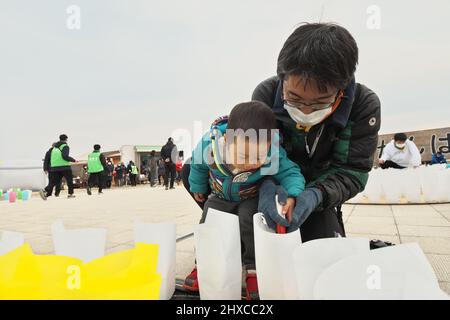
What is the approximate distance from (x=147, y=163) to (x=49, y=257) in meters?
18.1

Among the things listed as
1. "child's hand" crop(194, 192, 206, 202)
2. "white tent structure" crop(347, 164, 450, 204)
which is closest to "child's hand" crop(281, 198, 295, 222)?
"child's hand" crop(194, 192, 206, 202)

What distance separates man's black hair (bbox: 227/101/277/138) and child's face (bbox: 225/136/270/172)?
0.04 metres

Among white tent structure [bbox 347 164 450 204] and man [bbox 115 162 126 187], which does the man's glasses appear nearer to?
white tent structure [bbox 347 164 450 204]

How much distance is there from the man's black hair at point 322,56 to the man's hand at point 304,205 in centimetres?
32

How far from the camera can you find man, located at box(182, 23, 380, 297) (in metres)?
0.89

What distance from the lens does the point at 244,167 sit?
1.07m

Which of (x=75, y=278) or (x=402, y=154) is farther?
(x=402, y=154)

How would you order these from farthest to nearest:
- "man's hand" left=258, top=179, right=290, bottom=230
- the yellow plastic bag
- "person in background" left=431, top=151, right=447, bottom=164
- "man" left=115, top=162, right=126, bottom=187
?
"man" left=115, top=162, right=126, bottom=187 → "person in background" left=431, top=151, right=447, bottom=164 → "man's hand" left=258, top=179, right=290, bottom=230 → the yellow plastic bag

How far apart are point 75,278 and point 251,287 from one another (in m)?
0.51

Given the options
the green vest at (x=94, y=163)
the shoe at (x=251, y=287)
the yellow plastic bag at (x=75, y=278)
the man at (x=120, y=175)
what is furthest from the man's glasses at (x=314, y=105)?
the man at (x=120, y=175)

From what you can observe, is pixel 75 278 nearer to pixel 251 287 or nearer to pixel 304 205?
pixel 251 287

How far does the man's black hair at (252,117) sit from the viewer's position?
39.3 inches

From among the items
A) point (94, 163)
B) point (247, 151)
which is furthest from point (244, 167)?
point (94, 163)
